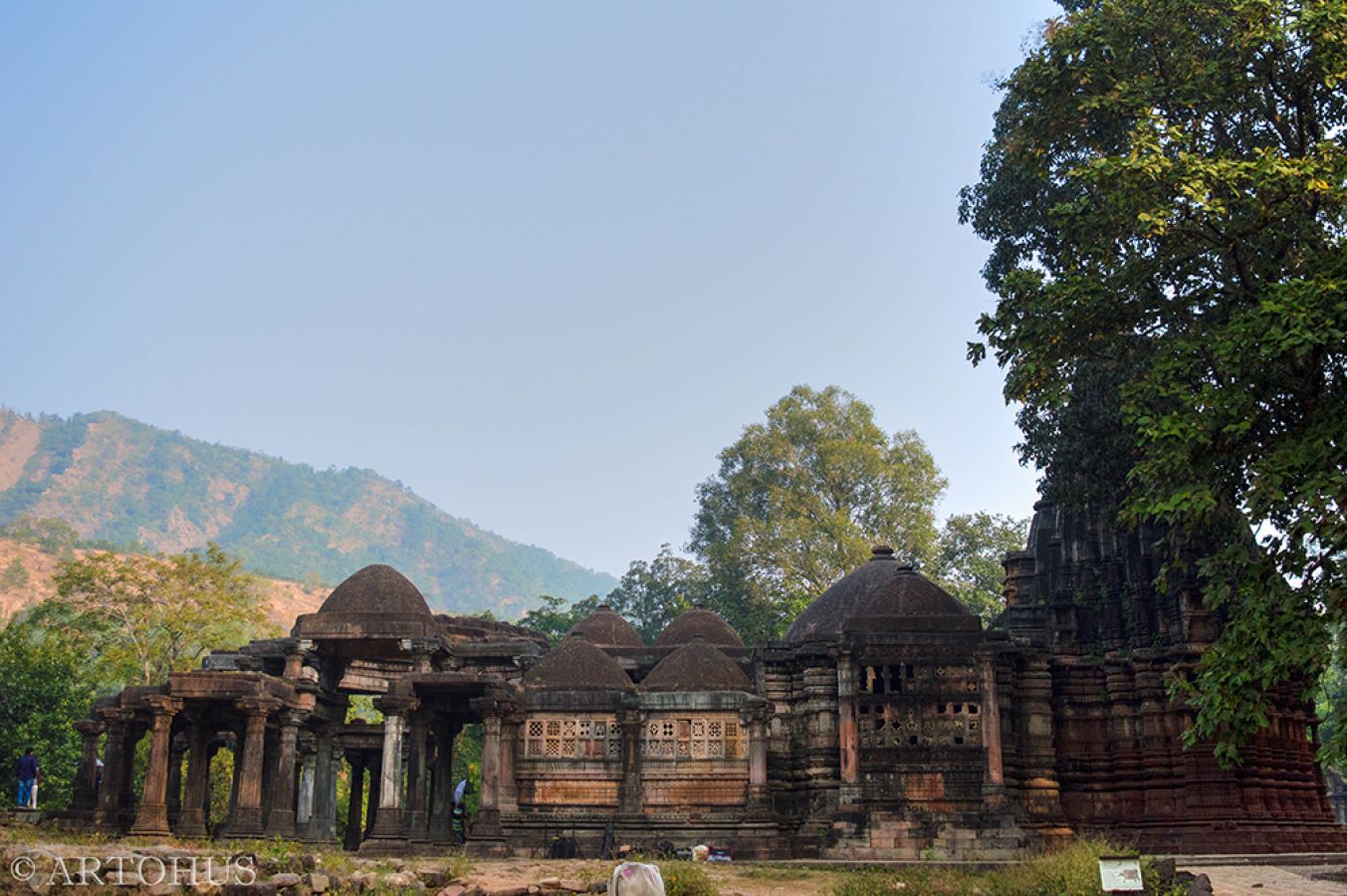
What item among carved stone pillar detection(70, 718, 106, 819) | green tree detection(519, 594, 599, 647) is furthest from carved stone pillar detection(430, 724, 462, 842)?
green tree detection(519, 594, 599, 647)

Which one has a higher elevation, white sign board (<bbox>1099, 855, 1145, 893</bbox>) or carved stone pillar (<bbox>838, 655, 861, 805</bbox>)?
carved stone pillar (<bbox>838, 655, 861, 805</bbox>)

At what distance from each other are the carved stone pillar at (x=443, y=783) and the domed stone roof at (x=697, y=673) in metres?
5.69

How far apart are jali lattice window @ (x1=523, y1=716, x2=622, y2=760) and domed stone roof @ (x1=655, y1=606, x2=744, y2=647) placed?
613 cm

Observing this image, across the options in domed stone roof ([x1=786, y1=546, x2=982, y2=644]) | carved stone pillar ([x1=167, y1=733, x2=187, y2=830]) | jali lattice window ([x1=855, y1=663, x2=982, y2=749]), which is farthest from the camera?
carved stone pillar ([x1=167, y1=733, x2=187, y2=830])

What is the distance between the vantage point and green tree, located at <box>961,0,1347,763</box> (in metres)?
15.0

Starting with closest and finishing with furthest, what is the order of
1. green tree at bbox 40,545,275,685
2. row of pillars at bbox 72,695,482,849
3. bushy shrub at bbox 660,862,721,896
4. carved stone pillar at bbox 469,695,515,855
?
1. bushy shrub at bbox 660,862,721,896
2. carved stone pillar at bbox 469,695,515,855
3. row of pillars at bbox 72,695,482,849
4. green tree at bbox 40,545,275,685

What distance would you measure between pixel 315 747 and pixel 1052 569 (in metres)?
18.7

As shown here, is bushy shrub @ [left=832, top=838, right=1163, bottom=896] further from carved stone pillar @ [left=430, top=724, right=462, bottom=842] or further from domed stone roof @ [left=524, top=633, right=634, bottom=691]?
carved stone pillar @ [left=430, top=724, right=462, bottom=842]

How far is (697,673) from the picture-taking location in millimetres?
25938

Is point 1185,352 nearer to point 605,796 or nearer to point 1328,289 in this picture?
point 1328,289

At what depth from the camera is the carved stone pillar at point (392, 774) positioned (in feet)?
79.4

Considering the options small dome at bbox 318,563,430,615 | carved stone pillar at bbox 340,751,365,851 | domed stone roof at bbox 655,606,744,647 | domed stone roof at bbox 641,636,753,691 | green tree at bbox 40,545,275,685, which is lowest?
carved stone pillar at bbox 340,751,365,851

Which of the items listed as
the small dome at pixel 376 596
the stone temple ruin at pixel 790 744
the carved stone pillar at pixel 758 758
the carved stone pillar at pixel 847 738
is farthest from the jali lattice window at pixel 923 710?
the small dome at pixel 376 596

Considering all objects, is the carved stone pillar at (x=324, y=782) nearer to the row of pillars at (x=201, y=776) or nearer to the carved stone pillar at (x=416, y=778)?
the row of pillars at (x=201, y=776)
